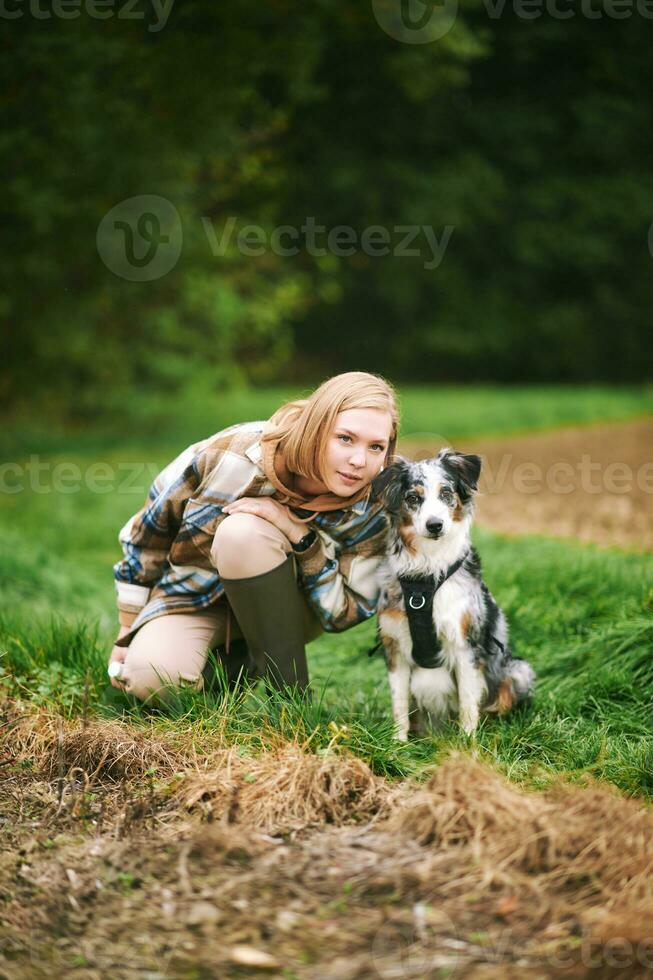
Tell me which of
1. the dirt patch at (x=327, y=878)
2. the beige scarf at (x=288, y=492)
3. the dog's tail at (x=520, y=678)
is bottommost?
the dirt patch at (x=327, y=878)

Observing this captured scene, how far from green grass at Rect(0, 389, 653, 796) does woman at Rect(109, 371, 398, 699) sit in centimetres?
18

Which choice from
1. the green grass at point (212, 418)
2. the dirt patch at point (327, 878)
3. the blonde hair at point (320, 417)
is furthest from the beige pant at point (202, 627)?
the green grass at point (212, 418)

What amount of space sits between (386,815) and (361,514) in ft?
3.50

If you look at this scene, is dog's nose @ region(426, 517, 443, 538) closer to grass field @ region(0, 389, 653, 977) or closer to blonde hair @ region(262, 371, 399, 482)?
blonde hair @ region(262, 371, 399, 482)

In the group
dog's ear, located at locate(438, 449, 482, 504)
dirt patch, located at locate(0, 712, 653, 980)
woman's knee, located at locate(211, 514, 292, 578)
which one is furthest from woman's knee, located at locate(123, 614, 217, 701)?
dog's ear, located at locate(438, 449, 482, 504)

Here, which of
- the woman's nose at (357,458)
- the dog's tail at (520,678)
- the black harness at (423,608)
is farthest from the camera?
the dog's tail at (520,678)

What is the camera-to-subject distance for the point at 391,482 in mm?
3029

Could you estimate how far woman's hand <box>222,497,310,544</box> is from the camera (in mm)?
3039

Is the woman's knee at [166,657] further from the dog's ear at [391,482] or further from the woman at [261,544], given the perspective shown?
the dog's ear at [391,482]

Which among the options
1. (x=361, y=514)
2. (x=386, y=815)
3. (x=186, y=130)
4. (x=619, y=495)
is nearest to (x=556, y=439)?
(x=619, y=495)

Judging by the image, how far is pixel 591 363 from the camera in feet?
81.6

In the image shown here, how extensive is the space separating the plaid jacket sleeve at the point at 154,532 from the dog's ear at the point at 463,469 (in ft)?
2.73

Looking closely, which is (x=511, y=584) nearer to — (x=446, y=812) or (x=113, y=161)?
(x=446, y=812)

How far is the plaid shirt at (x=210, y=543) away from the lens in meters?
3.15
